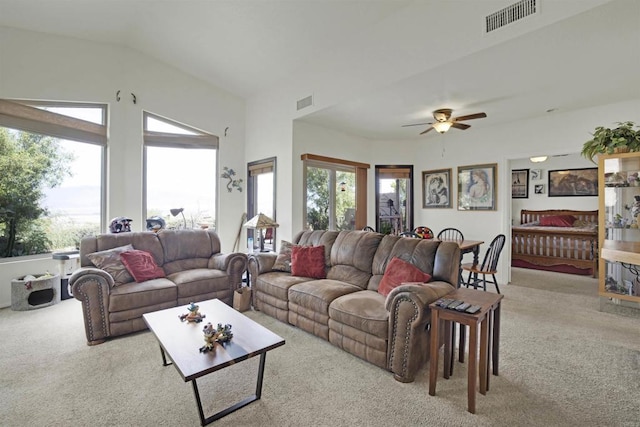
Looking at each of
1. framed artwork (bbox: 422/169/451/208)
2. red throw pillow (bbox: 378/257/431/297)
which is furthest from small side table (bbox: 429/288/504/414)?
framed artwork (bbox: 422/169/451/208)

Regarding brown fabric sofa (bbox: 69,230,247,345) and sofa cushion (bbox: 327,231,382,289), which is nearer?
brown fabric sofa (bbox: 69,230,247,345)

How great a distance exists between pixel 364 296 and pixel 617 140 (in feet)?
12.3

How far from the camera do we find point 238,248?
19.8 feet

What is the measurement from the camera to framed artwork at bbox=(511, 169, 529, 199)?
7.79 meters

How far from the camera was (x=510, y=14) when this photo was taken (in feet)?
8.73

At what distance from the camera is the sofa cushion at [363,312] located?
2.37 metres

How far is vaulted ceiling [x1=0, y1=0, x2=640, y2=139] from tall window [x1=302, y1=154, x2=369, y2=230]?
0.85 metres

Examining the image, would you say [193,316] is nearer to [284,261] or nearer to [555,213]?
[284,261]

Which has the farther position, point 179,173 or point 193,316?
point 179,173

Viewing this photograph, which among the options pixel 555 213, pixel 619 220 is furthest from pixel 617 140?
pixel 555 213

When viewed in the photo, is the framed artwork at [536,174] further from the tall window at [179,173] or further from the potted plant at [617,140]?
the tall window at [179,173]

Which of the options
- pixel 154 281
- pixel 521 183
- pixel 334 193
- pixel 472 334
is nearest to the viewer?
pixel 472 334

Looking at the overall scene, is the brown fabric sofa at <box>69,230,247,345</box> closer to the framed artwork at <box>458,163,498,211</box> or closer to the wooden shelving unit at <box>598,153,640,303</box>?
the framed artwork at <box>458,163,498,211</box>

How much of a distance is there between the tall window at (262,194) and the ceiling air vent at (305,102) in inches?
40.4
